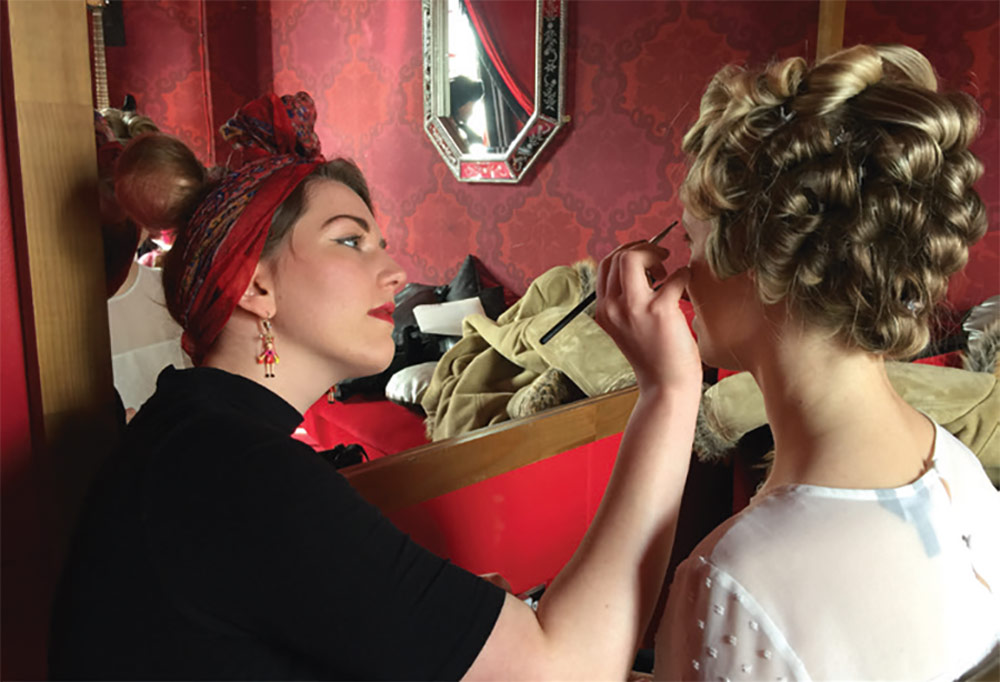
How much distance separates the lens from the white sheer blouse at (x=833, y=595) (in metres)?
0.56

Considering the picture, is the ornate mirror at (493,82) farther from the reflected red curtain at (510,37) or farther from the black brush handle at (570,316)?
the black brush handle at (570,316)

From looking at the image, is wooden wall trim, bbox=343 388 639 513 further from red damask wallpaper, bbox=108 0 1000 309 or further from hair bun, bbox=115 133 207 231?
red damask wallpaper, bbox=108 0 1000 309

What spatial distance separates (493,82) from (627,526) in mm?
1506

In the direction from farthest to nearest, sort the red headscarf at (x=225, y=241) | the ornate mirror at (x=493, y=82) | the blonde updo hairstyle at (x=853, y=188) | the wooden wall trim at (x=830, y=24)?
the wooden wall trim at (x=830, y=24) < the ornate mirror at (x=493, y=82) < the red headscarf at (x=225, y=241) < the blonde updo hairstyle at (x=853, y=188)

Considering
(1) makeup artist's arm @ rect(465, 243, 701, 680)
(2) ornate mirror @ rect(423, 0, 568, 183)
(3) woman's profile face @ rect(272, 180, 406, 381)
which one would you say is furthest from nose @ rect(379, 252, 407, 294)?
(2) ornate mirror @ rect(423, 0, 568, 183)

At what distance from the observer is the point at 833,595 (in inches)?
22.5

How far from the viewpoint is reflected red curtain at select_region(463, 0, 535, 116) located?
5.44 ft

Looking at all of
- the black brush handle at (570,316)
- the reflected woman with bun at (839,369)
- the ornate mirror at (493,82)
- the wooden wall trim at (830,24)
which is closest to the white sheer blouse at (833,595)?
the reflected woman with bun at (839,369)

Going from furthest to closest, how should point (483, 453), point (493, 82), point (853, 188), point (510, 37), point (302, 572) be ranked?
point (493, 82) → point (510, 37) → point (483, 453) → point (853, 188) → point (302, 572)

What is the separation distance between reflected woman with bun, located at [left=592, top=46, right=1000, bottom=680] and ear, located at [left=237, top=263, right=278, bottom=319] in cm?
37

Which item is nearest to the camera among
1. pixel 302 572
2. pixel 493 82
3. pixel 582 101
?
pixel 302 572

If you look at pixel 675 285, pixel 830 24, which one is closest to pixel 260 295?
pixel 675 285

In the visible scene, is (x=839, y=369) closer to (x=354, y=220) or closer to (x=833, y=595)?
(x=833, y=595)

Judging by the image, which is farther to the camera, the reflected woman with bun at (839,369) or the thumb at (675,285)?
the thumb at (675,285)
